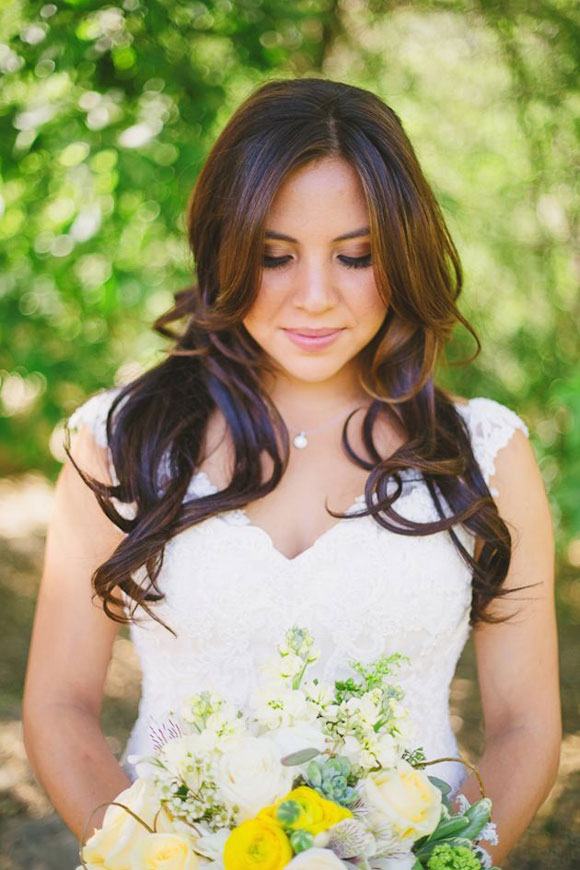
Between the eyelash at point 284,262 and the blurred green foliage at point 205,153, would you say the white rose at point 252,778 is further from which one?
the blurred green foliage at point 205,153

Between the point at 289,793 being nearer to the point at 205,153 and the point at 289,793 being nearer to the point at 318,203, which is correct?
the point at 318,203

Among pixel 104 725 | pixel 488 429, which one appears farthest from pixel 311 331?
pixel 104 725

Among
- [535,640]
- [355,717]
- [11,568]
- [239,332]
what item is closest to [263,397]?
[239,332]

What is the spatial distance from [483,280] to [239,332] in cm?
209

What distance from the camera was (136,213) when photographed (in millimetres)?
3201

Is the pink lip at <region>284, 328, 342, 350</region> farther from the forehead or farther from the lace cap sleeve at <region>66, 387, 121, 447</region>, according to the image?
the lace cap sleeve at <region>66, 387, 121, 447</region>

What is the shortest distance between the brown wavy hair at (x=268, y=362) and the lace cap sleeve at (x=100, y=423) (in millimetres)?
26

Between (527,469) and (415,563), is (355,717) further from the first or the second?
(527,469)

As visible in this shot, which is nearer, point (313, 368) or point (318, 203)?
point (318, 203)

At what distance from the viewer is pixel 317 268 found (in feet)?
6.91

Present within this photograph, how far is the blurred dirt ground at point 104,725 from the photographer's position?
12.6ft

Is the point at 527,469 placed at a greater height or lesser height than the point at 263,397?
lesser

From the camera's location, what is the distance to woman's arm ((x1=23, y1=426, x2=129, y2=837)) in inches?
88.5

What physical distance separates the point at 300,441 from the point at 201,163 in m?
1.05
